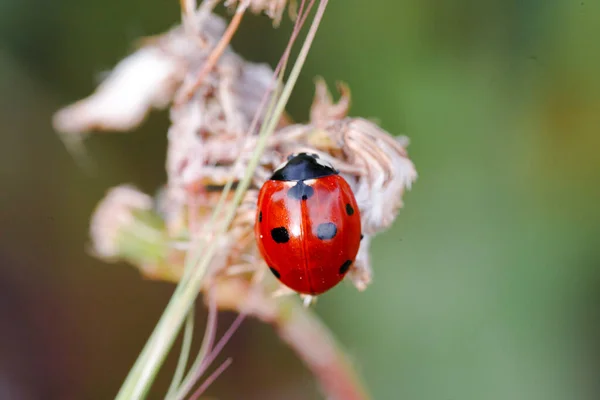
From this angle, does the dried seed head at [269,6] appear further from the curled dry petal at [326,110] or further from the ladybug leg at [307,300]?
the ladybug leg at [307,300]

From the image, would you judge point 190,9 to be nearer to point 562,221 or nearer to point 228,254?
point 228,254

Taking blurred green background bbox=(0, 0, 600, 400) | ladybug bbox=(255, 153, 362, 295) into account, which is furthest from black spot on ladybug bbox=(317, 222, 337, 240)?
blurred green background bbox=(0, 0, 600, 400)

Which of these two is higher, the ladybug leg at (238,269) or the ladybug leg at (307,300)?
the ladybug leg at (238,269)

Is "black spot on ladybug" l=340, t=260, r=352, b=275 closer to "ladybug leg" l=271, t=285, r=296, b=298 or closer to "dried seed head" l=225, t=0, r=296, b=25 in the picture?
"ladybug leg" l=271, t=285, r=296, b=298

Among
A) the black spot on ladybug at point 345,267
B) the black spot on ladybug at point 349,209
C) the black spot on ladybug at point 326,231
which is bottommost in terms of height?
the black spot on ladybug at point 345,267

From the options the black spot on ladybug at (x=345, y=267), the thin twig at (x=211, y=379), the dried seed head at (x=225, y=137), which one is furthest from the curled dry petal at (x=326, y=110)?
the thin twig at (x=211, y=379)

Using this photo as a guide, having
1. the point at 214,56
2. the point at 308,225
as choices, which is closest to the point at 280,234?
the point at 308,225
